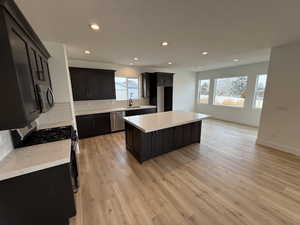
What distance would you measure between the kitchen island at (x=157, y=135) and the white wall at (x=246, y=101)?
3504 millimetres

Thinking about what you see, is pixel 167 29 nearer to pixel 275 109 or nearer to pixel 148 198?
pixel 148 198

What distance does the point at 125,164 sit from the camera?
2.68m

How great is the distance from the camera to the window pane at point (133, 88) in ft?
17.9

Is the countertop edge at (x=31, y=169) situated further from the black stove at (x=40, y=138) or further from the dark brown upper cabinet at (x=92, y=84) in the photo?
the dark brown upper cabinet at (x=92, y=84)

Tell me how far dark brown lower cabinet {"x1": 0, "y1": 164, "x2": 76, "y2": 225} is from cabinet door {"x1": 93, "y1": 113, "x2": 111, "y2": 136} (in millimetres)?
3066

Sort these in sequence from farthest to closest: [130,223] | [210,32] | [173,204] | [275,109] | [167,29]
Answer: [275,109]
[210,32]
[167,29]
[173,204]
[130,223]

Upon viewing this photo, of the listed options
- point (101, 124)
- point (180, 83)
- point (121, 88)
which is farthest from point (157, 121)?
point (180, 83)

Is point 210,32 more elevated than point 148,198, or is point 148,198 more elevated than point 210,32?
point 210,32

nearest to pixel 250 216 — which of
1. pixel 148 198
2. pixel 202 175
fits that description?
pixel 202 175

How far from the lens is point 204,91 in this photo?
736cm

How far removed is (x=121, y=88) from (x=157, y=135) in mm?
3198

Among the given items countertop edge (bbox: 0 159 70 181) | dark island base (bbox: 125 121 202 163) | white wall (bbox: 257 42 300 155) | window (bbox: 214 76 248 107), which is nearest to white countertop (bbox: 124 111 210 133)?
dark island base (bbox: 125 121 202 163)

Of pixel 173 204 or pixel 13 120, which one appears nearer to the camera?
pixel 13 120

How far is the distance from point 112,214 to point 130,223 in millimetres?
282
